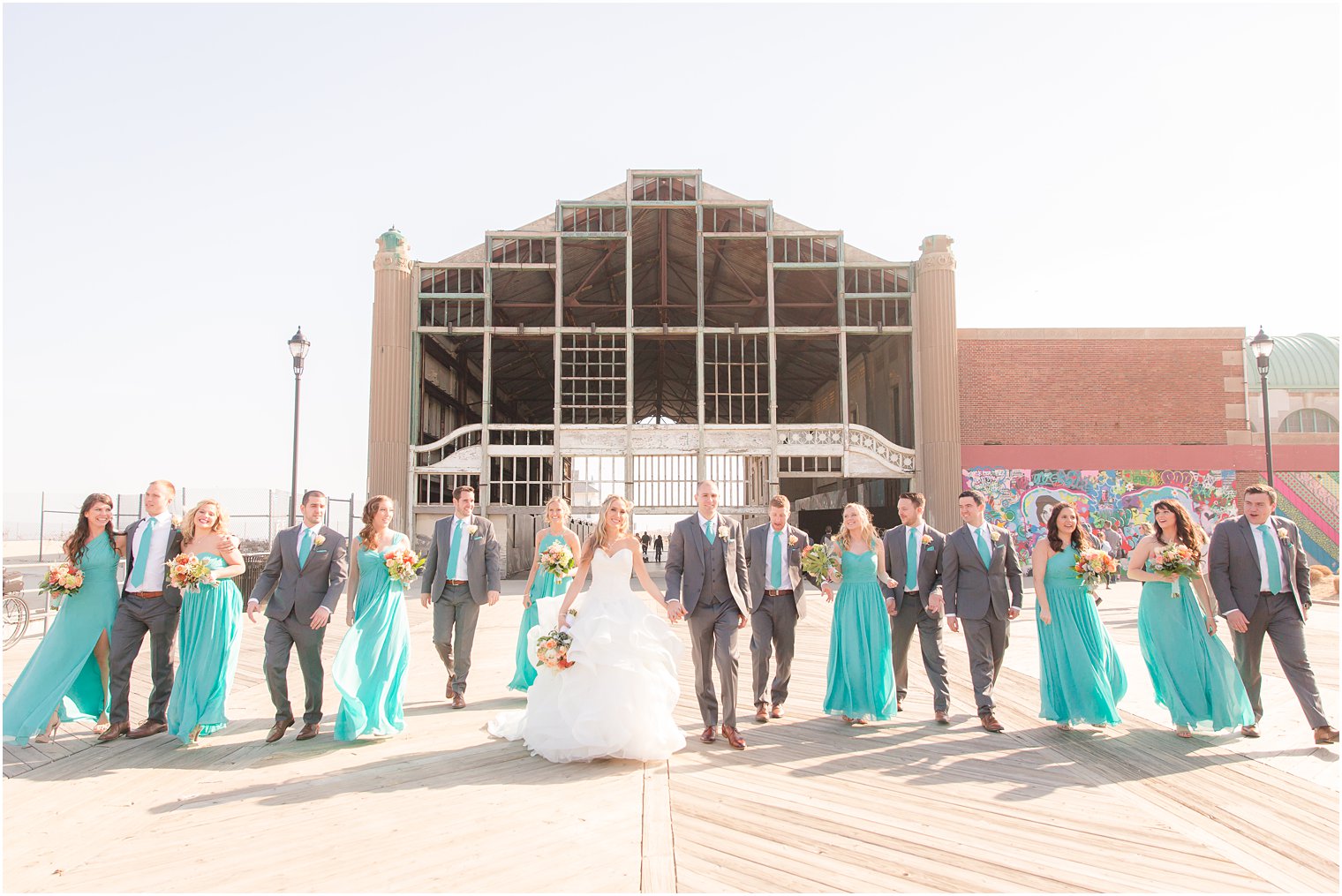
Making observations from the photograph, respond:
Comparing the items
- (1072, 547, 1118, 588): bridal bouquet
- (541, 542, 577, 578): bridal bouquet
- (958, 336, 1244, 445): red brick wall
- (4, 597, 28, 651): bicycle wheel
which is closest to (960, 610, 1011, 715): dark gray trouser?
(1072, 547, 1118, 588): bridal bouquet

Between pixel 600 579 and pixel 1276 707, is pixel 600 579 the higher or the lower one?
the higher one

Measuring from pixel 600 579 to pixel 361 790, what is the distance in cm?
201

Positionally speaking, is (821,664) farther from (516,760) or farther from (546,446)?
(546,446)

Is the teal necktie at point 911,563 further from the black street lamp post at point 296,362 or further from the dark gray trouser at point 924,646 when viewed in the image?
the black street lamp post at point 296,362

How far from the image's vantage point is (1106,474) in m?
22.0

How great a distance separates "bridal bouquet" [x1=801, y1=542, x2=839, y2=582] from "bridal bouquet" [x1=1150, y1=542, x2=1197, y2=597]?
2401mm

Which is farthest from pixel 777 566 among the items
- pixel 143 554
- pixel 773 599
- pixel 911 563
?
pixel 143 554

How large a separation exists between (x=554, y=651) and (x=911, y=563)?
319 cm

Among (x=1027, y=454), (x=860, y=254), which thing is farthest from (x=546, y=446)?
(x=1027, y=454)

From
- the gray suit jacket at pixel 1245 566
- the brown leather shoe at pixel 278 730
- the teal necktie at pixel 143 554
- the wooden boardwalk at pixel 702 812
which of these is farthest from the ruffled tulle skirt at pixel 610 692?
the gray suit jacket at pixel 1245 566

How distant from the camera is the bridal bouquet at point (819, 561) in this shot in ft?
22.9

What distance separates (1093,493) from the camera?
2188cm

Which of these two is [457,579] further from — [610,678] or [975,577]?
[975,577]

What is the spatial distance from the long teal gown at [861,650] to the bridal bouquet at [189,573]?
478cm
